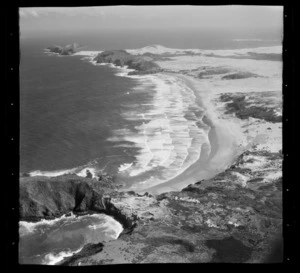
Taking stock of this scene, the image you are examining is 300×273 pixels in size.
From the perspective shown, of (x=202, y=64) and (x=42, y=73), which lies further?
(x=202, y=64)

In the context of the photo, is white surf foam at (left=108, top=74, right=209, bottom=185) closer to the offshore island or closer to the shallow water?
the offshore island

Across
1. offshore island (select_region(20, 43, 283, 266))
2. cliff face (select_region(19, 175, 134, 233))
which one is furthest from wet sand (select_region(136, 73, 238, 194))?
cliff face (select_region(19, 175, 134, 233))

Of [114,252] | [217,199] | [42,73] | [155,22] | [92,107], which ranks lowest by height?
[114,252]

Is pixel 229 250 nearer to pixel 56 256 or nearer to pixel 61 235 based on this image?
pixel 56 256

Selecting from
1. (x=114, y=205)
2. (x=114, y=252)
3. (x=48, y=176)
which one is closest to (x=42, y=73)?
(x=48, y=176)

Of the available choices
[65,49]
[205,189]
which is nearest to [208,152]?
[205,189]

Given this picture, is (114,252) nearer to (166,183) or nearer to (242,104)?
(166,183)
